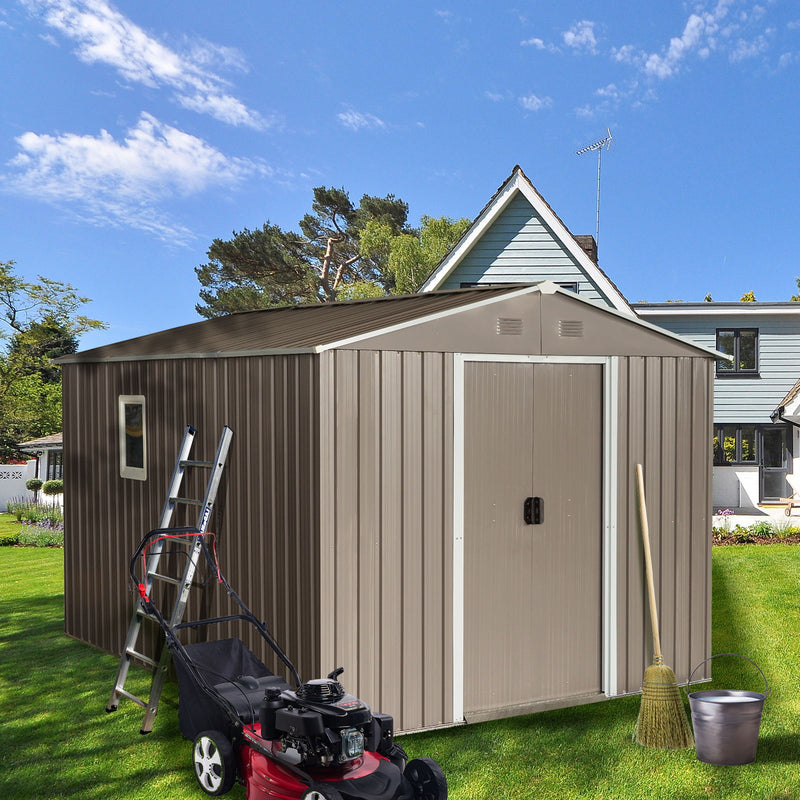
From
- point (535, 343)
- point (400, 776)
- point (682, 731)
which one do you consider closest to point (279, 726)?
A: point (400, 776)

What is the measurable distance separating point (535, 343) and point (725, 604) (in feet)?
17.0

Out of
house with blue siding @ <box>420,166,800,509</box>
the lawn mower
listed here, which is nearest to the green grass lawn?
the lawn mower

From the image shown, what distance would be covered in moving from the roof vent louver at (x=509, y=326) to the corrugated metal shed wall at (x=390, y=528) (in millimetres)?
465

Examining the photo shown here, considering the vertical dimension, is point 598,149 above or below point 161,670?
above

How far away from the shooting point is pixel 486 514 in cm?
623

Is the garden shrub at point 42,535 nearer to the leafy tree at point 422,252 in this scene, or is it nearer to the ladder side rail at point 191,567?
the leafy tree at point 422,252

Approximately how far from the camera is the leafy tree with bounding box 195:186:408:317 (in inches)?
1293

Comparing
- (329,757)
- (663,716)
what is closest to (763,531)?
(663,716)

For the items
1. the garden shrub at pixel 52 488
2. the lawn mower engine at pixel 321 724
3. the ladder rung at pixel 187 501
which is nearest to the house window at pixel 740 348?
the ladder rung at pixel 187 501

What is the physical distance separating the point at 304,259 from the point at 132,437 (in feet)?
87.7

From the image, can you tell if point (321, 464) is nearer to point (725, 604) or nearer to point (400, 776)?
point (400, 776)

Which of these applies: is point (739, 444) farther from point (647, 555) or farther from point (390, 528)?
point (390, 528)

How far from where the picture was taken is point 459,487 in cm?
610

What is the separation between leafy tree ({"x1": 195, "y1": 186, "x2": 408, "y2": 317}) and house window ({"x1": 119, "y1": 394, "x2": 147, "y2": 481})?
24.4m
